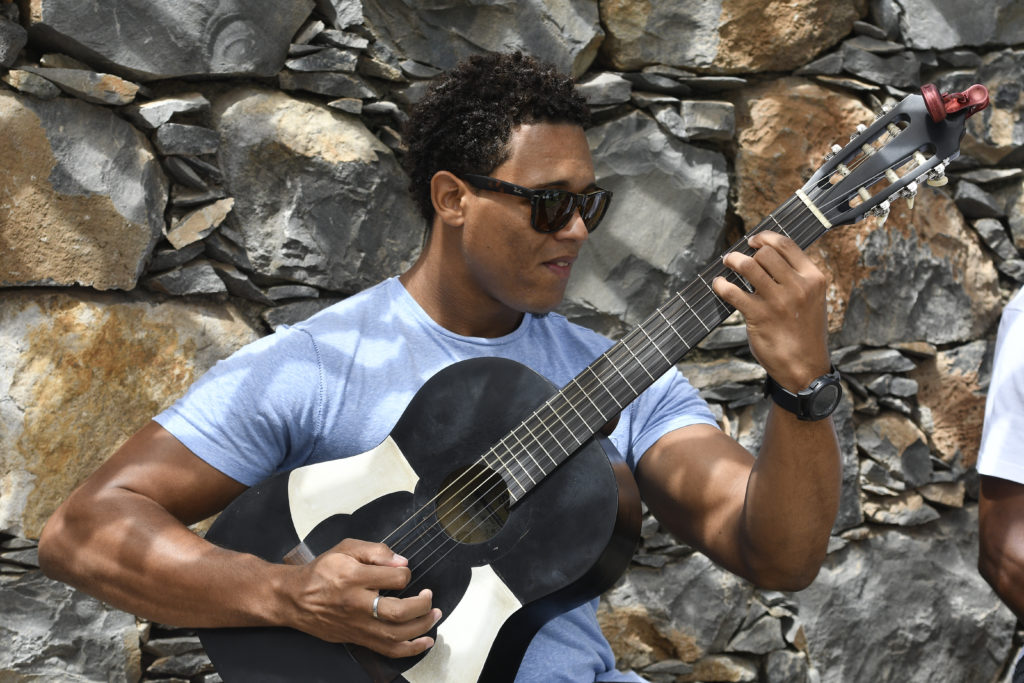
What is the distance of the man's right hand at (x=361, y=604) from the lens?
153cm

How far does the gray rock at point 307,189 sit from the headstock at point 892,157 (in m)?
1.26

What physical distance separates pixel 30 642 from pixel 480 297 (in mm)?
1309

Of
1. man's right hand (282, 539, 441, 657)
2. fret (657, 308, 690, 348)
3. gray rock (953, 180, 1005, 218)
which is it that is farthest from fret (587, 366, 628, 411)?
gray rock (953, 180, 1005, 218)

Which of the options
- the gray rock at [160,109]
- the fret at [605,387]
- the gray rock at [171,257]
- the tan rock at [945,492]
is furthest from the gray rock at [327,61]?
the tan rock at [945,492]

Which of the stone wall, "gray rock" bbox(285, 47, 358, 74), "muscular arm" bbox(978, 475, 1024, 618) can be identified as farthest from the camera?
"gray rock" bbox(285, 47, 358, 74)

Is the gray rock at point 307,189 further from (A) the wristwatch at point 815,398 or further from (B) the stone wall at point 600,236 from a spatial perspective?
(A) the wristwatch at point 815,398

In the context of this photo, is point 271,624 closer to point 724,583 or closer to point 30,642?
point 30,642

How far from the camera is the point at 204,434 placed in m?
1.74

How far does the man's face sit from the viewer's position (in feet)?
6.31

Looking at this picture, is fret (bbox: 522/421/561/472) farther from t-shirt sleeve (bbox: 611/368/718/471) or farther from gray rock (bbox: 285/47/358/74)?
gray rock (bbox: 285/47/358/74)

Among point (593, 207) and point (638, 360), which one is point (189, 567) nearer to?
point (638, 360)

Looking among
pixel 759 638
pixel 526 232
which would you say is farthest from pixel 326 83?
pixel 759 638

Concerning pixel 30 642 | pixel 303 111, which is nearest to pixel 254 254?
pixel 303 111

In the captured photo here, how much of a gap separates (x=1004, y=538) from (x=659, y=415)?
0.69 metres
